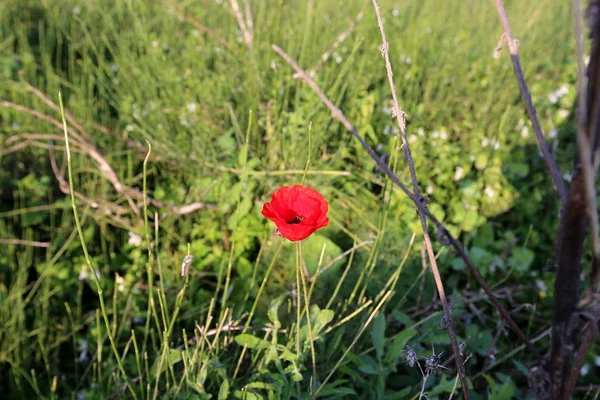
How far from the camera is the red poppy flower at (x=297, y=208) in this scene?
2.69ft

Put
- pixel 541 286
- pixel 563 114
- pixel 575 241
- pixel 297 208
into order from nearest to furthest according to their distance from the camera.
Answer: pixel 575 241 < pixel 297 208 < pixel 541 286 < pixel 563 114

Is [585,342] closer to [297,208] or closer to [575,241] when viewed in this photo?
[575,241]

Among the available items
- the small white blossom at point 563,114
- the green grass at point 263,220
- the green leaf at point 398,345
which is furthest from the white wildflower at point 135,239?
the small white blossom at point 563,114

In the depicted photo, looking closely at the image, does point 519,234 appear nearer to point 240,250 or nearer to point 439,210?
point 439,210

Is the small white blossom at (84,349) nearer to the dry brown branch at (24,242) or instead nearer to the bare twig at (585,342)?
the dry brown branch at (24,242)

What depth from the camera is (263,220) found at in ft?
5.62

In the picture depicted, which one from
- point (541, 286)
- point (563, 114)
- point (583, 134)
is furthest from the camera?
point (563, 114)

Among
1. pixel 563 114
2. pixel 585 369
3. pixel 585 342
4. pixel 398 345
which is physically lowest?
pixel 585 369

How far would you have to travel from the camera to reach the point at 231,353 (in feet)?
4.42

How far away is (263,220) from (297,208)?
0.82 m

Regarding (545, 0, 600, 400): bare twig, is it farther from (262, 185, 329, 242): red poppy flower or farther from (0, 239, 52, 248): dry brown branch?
(0, 239, 52, 248): dry brown branch

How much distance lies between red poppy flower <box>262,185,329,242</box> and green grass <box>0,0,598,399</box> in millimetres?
253

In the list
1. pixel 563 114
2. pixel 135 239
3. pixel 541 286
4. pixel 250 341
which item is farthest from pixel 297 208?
pixel 563 114

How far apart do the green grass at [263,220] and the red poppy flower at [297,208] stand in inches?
9.9
